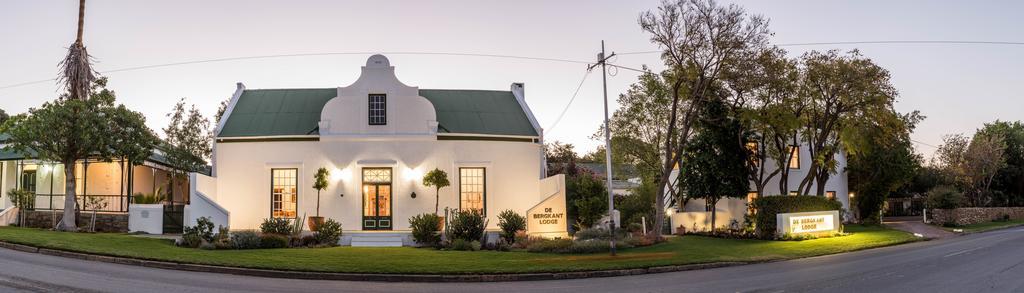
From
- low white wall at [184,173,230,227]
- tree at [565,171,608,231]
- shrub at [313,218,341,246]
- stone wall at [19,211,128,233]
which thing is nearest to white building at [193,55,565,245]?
tree at [565,171,608,231]

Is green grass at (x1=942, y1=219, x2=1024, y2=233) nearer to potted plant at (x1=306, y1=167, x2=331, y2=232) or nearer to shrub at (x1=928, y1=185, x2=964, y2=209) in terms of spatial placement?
shrub at (x1=928, y1=185, x2=964, y2=209)

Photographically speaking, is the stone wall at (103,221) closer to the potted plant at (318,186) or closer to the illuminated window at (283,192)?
the illuminated window at (283,192)

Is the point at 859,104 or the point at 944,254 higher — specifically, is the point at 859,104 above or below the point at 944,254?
above

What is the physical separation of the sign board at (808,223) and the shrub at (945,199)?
39.3 feet

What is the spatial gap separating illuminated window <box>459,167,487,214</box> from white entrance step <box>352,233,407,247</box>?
415 cm

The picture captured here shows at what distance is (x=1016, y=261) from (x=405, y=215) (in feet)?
66.2

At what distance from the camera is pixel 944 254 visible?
74.6 ft

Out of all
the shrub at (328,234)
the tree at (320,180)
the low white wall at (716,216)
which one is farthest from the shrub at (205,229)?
the low white wall at (716,216)

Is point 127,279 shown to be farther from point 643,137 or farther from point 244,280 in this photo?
point 643,137

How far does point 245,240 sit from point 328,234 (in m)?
3.20

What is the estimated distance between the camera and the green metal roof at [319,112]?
30.7m

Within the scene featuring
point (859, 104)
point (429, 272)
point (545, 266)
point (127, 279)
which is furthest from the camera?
point (859, 104)

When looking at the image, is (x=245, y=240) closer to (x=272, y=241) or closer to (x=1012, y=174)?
(x=272, y=241)

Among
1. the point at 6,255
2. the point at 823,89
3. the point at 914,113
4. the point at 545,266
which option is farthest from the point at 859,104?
the point at 6,255
